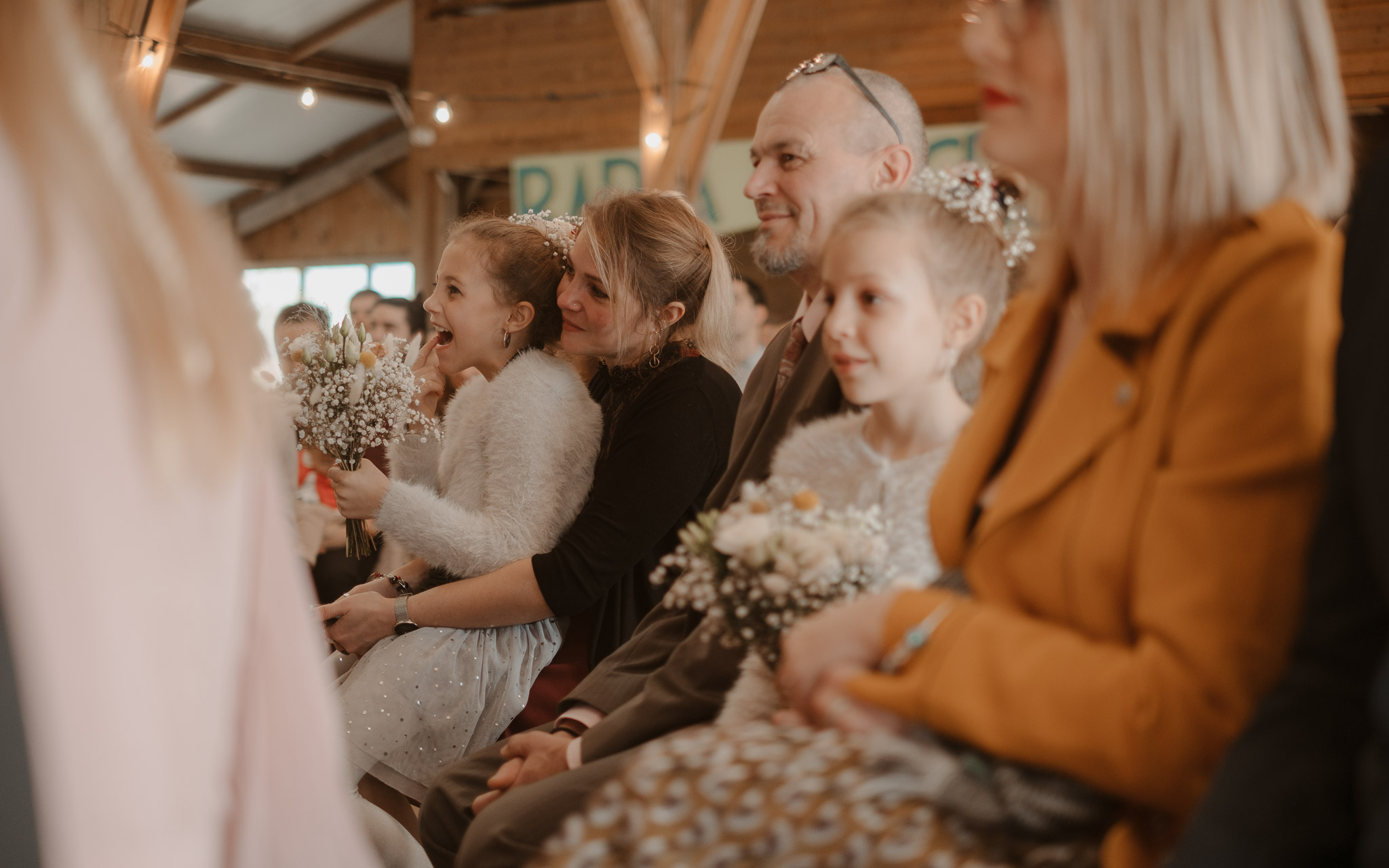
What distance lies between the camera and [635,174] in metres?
11.9

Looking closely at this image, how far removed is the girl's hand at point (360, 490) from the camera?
8.86 ft

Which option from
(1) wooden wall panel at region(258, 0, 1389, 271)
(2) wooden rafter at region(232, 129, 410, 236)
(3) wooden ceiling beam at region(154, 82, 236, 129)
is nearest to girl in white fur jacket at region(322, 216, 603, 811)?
(1) wooden wall panel at region(258, 0, 1389, 271)

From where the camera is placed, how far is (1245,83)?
3.63 feet

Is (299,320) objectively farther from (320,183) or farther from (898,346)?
(320,183)

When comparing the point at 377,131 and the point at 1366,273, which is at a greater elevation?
the point at 377,131

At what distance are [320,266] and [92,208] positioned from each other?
18.0 meters

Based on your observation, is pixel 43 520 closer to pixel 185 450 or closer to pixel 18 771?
pixel 185 450

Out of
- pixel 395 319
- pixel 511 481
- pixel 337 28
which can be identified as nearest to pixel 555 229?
pixel 511 481

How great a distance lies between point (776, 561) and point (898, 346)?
1.54 ft

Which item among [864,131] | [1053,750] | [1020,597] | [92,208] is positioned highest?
[864,131]

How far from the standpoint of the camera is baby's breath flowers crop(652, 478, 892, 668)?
1.47 meters

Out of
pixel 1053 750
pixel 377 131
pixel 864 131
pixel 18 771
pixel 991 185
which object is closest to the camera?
pixel 18 771

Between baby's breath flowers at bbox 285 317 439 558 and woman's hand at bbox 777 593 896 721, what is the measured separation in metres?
1.94

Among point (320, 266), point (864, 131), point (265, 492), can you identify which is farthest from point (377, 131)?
point (265, 492)
